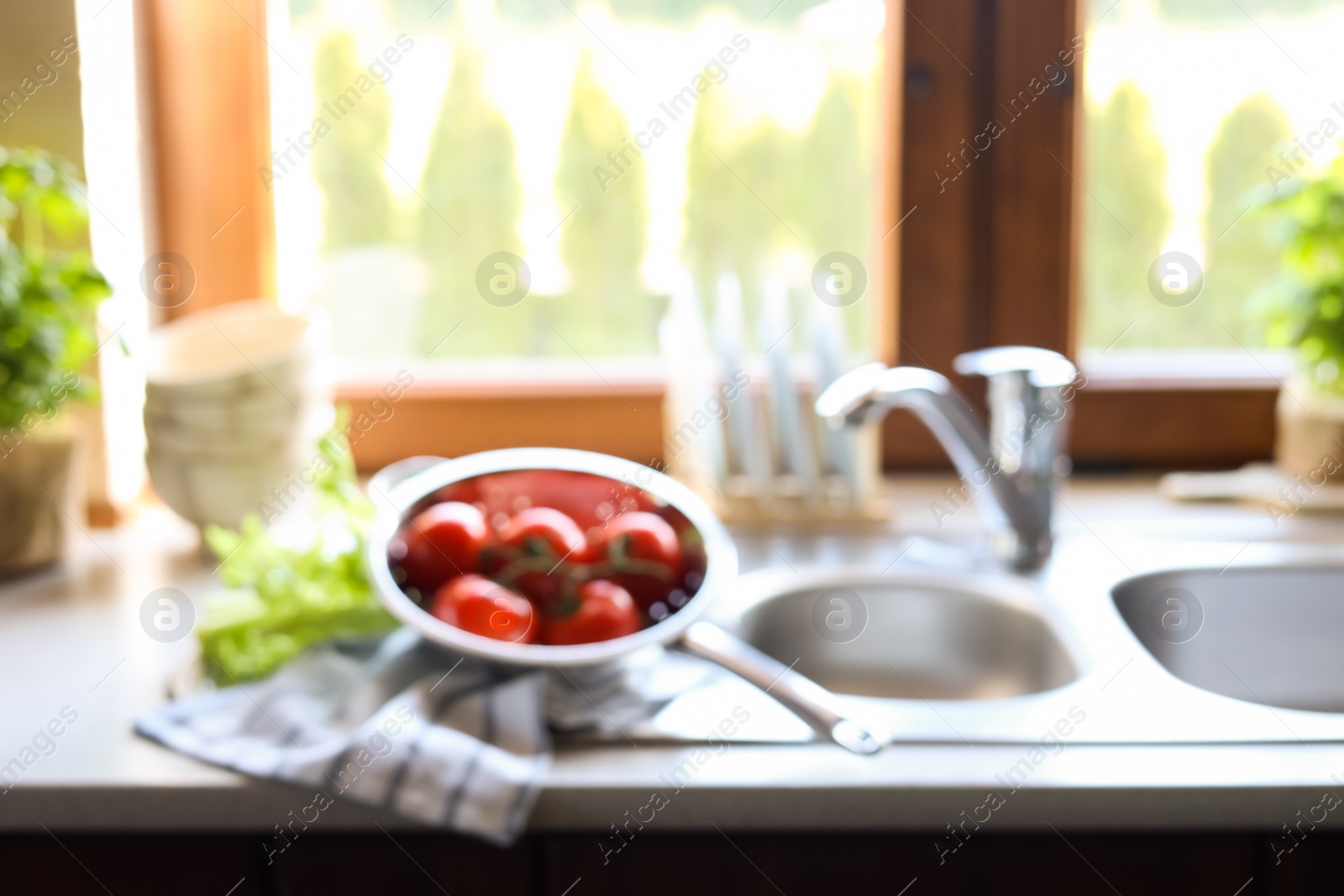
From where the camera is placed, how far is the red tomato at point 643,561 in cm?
88

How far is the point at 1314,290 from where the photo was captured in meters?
1.22

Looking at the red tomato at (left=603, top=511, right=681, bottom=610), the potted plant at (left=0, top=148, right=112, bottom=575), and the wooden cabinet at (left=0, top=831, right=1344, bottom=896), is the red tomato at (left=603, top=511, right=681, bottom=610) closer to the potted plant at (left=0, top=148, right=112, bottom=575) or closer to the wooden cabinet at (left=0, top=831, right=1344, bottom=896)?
the wooden cabinet at (left=0, top=831, right=1344, bottom=896)

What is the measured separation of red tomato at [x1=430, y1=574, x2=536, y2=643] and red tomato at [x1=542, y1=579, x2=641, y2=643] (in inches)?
0.8

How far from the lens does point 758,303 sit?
1.41 metres

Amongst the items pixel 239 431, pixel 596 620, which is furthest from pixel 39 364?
pixel 596 620

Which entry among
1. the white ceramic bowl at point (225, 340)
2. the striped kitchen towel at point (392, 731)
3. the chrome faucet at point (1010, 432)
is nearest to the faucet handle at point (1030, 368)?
the chrome faucet at point (1010, 432)

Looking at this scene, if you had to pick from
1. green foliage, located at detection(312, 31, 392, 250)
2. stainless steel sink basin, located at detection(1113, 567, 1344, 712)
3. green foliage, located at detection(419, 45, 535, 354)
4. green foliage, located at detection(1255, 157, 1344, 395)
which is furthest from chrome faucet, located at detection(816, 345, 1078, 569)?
green foliage, located at detection(312, 31, 392, 250)

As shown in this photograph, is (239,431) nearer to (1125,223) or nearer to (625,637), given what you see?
(625,637)

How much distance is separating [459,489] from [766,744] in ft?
1.10

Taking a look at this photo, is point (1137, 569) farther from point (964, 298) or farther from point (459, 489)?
point (459, 489)

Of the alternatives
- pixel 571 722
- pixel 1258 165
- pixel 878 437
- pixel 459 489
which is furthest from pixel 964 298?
pixel 571 722

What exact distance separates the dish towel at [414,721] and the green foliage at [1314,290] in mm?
762

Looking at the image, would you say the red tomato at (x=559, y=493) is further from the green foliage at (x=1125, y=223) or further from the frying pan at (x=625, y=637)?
the green foliage at (x=1125, y=223)

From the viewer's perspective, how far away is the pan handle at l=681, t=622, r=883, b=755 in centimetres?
74
